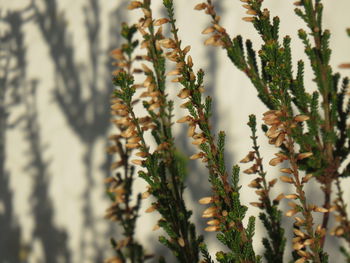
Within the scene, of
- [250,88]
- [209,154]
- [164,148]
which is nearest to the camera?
[209,154]

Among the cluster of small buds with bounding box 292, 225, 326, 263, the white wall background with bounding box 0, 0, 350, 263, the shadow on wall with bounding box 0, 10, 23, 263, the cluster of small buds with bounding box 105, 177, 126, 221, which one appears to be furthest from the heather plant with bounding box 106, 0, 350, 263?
the shadow on wall with bounding box 0, 10, 23, 263

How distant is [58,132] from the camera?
3623 millimetres

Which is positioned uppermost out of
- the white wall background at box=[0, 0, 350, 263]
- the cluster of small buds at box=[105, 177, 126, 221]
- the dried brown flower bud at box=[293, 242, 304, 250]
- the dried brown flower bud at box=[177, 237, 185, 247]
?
the white wall background at box=[0, 0, 350, 263]

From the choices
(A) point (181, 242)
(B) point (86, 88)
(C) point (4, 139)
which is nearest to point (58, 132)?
(B) point (86, 88)

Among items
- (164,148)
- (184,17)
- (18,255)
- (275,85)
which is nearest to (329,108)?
(275,85)

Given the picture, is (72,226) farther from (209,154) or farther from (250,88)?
(209,154)

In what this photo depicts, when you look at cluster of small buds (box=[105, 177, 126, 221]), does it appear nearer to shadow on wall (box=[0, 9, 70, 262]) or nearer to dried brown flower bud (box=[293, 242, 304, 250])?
dried brown flower bud (box=[293, 242, 304, 250])

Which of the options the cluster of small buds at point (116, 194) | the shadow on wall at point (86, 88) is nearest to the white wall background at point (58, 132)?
the shadow on wall at point (86, 88)

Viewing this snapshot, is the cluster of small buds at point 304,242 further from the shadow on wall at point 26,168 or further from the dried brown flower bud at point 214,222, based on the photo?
the shadow on wall at point 26,168

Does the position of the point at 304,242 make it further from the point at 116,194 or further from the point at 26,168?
the point at 26,168

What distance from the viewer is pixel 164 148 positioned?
1912 millimetres

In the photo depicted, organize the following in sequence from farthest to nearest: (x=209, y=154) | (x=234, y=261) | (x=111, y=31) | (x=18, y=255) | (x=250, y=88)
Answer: (x=18, y=255)
(x=111, y=31)
(x=250, y=88)
(x=234, y=261)
(x=209, y=154)

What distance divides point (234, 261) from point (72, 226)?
237 cm

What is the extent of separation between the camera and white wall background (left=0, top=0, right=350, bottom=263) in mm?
3455
